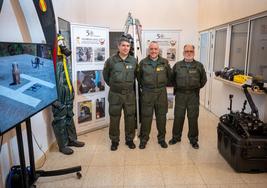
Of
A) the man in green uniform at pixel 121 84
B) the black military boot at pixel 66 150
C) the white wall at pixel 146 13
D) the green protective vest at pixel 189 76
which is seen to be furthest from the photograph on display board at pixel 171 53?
the black military boot at pixel 66 150

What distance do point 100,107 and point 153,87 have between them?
1.29 metres

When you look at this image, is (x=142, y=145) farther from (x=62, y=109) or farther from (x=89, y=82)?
(x=89, y=82)

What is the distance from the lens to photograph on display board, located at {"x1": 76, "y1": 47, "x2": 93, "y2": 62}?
11.6 ft

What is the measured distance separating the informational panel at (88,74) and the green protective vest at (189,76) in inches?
56.1

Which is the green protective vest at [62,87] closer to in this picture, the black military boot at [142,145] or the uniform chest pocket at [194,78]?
the black military boot at [142,145]

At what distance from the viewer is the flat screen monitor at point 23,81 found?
144 cm

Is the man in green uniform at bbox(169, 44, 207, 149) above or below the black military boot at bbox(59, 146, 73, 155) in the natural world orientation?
above

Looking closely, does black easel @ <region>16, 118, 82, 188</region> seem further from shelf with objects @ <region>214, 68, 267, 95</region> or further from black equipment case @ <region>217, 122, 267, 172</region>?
shelf with objects @ <region>214, 68, 267, 95</region>

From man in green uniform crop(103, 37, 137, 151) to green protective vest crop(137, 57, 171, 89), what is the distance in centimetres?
15

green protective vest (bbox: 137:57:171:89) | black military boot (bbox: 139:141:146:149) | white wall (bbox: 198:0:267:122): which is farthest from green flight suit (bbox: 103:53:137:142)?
white wall (bbox: 198:0:267:122)

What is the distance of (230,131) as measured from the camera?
2.67 metres

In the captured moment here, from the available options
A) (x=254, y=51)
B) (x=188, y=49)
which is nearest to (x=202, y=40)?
(x=254, y=51)

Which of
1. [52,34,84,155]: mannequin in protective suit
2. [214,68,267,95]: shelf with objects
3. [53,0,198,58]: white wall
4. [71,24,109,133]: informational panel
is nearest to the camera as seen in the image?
[214,68,267,95]: shelf with objects

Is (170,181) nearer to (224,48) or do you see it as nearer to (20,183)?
(20,183)
